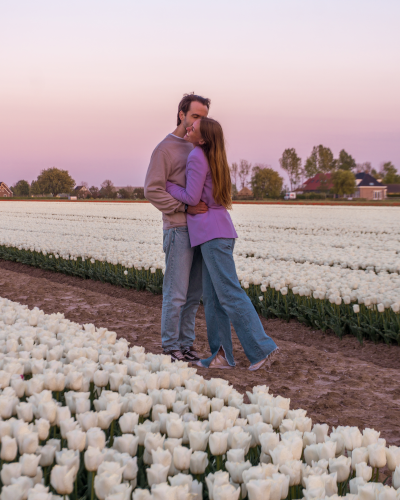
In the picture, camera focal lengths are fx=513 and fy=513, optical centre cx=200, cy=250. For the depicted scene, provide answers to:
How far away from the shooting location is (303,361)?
185 inches

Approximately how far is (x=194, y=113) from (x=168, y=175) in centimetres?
56

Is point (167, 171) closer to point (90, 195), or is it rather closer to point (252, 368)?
point (252, 368)

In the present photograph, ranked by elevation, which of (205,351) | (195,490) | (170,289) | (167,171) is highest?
(167,171)

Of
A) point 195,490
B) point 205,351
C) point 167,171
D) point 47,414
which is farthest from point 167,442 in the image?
point 205,351

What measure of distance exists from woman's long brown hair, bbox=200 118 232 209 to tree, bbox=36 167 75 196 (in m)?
107

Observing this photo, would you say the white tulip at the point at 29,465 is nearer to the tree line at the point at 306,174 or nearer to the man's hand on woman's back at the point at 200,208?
the man's hand on woman's back at the point at 200,208

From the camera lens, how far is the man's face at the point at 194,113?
14.0ft

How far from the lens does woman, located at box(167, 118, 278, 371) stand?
13.6ft

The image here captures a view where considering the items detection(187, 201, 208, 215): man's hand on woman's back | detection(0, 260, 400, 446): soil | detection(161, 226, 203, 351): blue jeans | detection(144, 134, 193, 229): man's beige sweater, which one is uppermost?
detection(144, 134, 193, 229): man's beige sweater

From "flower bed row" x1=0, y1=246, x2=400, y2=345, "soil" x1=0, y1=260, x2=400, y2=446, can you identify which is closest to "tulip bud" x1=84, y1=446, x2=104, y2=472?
"soil" x1=0, y1=260, x2=400, y2=446

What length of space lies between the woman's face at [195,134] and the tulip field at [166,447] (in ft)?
6.31

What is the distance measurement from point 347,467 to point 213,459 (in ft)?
1.99

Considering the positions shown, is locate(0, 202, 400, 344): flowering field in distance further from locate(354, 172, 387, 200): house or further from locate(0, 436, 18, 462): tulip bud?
locate(354, 172, 387, 200): house

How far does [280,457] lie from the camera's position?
1.93 m
